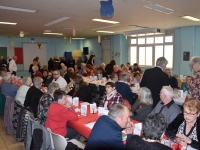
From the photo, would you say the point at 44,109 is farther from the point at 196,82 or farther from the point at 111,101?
the point at 196,82

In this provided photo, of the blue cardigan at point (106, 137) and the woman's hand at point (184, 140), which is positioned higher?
the blue cardigan at point (106, 137)

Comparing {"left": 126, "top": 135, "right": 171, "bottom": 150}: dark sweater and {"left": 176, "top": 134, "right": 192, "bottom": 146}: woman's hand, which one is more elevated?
{"left": 126, "top": 135, "right": 171, "bottom": 150}: dark sweater

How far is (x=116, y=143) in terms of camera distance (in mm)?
1801

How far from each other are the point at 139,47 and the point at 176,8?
635 centimetres

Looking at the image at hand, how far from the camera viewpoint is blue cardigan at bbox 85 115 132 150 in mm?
1788

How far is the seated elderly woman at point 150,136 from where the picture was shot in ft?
5.39

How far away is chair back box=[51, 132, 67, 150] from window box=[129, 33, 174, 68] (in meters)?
8.49

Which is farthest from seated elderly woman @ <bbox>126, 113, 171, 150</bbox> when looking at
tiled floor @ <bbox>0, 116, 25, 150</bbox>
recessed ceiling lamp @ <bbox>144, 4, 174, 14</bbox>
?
recessed ceiling lamp @ <bbox>144, 4, 174, 14</bbox>

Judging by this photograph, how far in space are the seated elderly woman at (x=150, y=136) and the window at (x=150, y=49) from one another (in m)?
8.42

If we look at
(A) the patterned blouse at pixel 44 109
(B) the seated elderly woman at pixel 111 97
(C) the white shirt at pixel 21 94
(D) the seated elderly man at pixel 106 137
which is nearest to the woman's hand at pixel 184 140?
(D) the seated elderly man at pixel 106 137

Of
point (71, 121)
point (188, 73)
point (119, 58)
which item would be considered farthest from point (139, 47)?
point (71, 121)

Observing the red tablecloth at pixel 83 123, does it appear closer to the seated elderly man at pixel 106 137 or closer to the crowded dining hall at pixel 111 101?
the crowded dining hall at pixel 111 101

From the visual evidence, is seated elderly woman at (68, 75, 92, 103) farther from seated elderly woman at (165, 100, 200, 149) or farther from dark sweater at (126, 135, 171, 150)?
dark sweater at (126, 135, 171, 150)

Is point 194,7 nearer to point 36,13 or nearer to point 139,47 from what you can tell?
point 36,13
